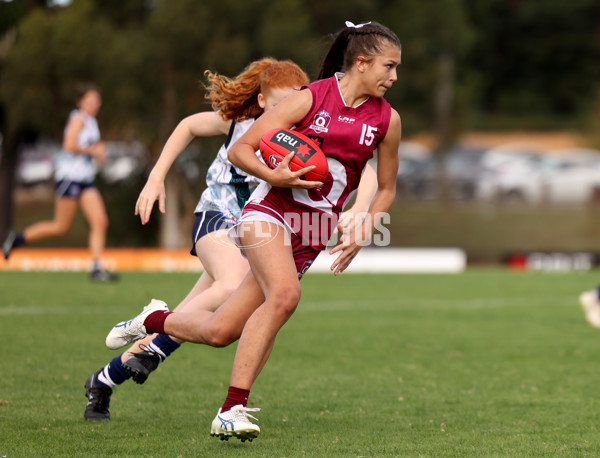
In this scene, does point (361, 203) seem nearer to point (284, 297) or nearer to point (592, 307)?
point (284, 297)

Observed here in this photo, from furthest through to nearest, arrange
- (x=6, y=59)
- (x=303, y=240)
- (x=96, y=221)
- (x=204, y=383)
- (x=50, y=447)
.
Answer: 1. (x=6, y=59)
2. (x=96, y=221)
3. (x=204, y=383)
4. (x=303, y=240)
5. (x=50, y=447)

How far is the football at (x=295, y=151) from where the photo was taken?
464cm

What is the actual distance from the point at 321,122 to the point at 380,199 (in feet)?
1.83

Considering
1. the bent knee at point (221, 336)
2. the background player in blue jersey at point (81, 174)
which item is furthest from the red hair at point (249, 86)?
the background player in blue jersey at point (81, 174)

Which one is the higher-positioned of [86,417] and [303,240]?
[303,240]

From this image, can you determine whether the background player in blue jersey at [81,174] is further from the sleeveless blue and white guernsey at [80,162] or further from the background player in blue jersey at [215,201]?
the background player in blue jersey at [215,201]

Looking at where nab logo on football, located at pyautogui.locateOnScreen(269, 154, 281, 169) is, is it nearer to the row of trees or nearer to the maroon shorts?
the maroon shorts

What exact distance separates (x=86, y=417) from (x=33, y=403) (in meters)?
0.53

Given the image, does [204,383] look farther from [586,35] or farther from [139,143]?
[586,35]

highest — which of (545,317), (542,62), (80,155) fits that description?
(542,62)

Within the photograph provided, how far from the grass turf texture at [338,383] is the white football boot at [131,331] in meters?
0.45

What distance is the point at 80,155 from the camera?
1268 centimetres

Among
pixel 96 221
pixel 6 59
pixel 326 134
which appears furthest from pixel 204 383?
pixel 6 59

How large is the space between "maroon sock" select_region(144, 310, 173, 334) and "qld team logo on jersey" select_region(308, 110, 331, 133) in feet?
4.12
